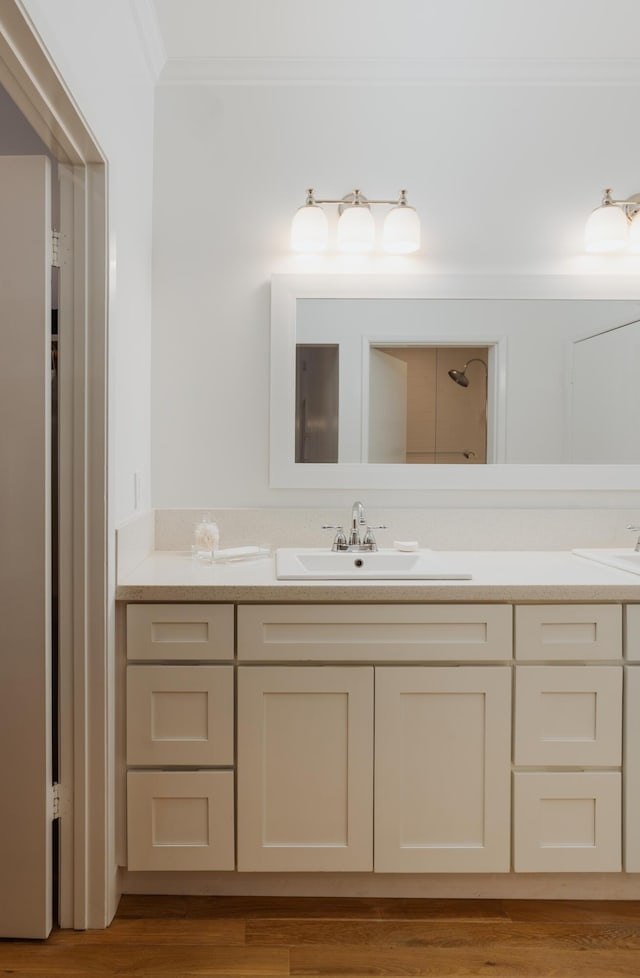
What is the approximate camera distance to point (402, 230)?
2.25 meters

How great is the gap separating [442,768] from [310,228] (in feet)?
5.63

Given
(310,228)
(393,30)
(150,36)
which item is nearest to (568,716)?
(310,228)

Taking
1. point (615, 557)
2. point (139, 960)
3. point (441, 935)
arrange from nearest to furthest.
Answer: point (139, 960) → point (441, 935) → point (615, 557)

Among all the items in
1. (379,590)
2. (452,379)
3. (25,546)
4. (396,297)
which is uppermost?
(396,297)

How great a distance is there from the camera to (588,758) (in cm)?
179

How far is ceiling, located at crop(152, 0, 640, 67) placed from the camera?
2.02 m

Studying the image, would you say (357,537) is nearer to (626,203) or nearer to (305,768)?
(305,768)

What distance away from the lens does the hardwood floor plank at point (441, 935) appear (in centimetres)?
171

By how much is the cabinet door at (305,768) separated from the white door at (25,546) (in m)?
0.50

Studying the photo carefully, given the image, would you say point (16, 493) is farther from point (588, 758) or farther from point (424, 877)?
point (588, 758)

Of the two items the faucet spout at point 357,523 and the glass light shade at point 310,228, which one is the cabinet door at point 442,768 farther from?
the glass light shade at point 310,228

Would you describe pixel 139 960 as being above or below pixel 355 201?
below

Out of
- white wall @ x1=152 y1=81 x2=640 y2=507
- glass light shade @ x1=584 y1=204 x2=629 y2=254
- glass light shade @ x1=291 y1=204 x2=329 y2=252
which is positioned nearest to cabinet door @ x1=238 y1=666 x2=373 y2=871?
white wall @ x1=152 y1=81 x2=640 y2=507

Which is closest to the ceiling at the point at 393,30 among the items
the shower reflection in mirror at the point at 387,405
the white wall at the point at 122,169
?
the white wall at the point at 122,169
